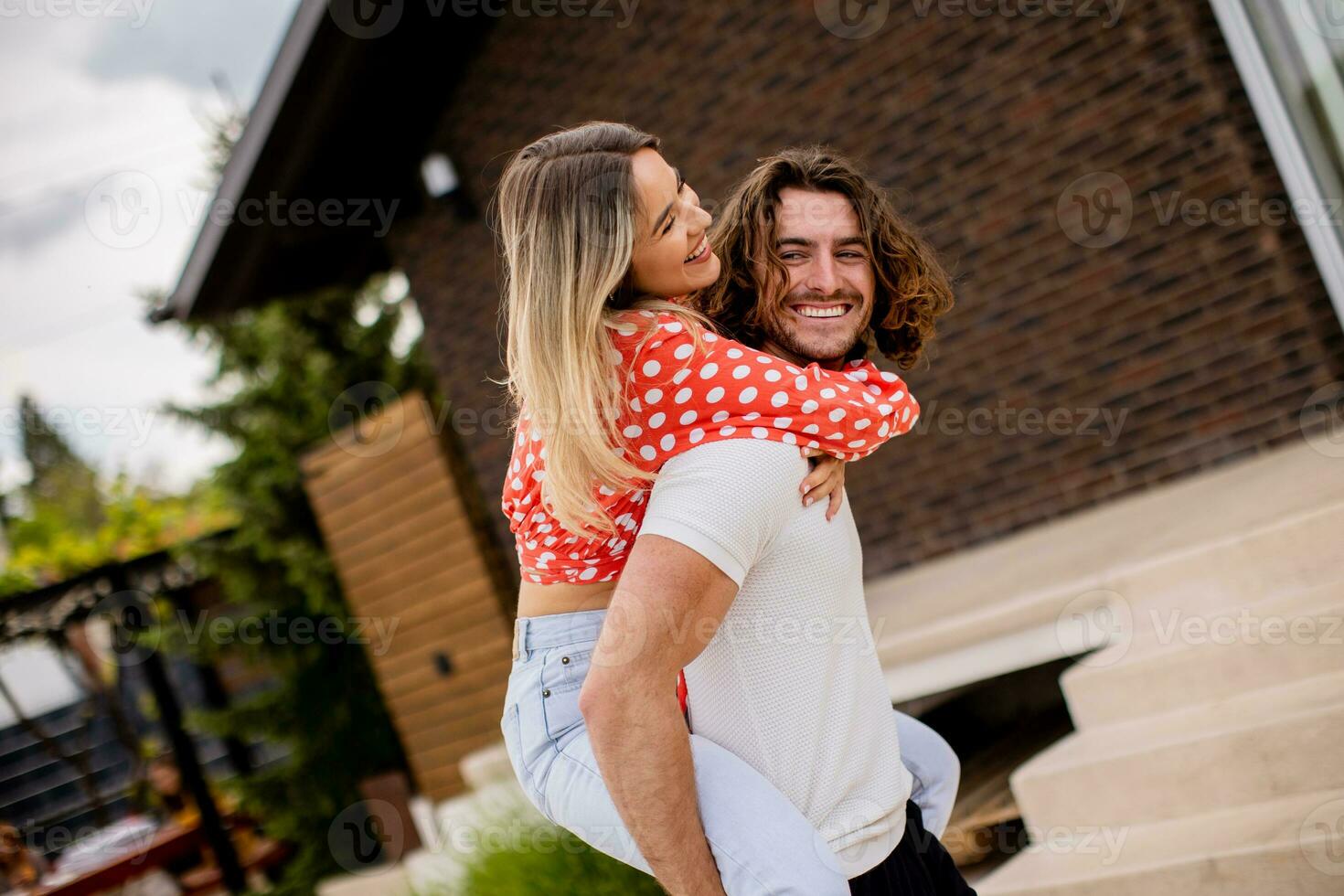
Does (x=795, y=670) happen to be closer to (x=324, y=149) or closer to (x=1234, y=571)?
(x=1234, y=571)

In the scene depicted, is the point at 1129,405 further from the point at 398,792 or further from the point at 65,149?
the point at 65,149

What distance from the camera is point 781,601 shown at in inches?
61.6

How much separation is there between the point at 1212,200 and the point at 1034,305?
0.86 meters

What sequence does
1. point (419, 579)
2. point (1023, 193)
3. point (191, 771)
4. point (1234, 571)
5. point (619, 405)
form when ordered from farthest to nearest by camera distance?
point (191, 771), point (419, 579), point (1023, 193), point (1234, 571), point (619, 405)

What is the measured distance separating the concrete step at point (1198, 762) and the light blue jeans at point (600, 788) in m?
1.81

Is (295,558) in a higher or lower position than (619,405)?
higher

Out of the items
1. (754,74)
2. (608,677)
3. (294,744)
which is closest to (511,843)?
(608,677)

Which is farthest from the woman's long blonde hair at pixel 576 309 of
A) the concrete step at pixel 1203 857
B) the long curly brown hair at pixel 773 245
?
the concrete step at pixel 1203 857

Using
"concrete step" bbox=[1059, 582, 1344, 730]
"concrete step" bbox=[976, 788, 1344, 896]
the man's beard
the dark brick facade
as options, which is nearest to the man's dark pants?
the man's beard

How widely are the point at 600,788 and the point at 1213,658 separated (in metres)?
2.38

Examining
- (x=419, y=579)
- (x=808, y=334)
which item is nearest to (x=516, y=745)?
(x=808, y=334)

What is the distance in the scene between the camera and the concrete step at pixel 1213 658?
3182 millimetres

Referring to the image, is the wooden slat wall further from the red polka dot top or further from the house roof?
the red polka dot top

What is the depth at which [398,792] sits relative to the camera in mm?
7707
